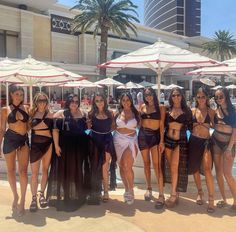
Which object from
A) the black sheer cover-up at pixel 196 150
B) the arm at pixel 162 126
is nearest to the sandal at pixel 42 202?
the arm at pixel 162 126

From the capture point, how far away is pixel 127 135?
570 cm

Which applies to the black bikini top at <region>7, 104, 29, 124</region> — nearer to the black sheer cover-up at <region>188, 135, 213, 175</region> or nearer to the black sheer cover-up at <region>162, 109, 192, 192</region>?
the black sheer cover-up at <region>162, 109, 192, 192</region>

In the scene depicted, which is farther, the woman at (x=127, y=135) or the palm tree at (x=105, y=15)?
the palm tree at (x=105, y=15)

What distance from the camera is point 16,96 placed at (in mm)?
5258

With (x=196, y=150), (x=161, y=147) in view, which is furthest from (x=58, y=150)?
(x=196, y=150)

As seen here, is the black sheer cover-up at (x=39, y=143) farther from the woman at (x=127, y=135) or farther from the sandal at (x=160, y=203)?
the sandal at (x=160, y=203)

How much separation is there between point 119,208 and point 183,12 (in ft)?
376

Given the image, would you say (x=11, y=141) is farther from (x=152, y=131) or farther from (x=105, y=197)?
(x=152, y=131)

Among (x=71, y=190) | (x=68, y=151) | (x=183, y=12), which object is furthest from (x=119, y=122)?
(x=183, y=12)

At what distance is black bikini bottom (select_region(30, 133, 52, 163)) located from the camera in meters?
5.41

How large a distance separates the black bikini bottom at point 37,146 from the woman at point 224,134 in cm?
248

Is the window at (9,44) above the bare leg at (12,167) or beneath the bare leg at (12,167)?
above

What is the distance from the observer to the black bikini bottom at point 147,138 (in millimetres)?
5672

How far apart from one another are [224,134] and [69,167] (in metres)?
2.31
